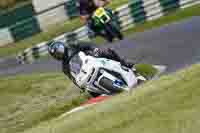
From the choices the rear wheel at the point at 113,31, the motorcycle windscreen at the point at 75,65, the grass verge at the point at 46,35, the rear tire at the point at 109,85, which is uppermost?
the motorcycle windscreen at the point at 75,65

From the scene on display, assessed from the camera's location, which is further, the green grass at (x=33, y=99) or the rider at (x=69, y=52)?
the green grass at (x=33, y=99)

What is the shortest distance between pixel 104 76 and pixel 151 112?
3256mm

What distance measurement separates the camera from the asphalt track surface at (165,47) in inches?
476

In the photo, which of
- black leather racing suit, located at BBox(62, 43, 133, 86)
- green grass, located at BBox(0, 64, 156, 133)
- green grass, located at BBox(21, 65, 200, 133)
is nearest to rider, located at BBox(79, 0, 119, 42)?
green grass, located at BBox(0, 64, 156, 133)

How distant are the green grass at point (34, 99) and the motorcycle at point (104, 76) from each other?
1317 mm

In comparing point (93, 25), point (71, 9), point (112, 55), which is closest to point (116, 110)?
point (112, 55)

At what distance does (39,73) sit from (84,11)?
3.28 meters

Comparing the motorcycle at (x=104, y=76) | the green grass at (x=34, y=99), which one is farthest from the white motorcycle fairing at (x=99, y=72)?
the green grass at (x=34, y=99)

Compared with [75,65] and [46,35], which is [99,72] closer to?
Result: [75,65]

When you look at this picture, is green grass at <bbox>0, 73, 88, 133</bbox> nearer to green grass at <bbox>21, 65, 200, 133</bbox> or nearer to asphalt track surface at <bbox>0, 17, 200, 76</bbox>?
asphalt track surface at <bbox>0, 17, 200, 76</bbox>

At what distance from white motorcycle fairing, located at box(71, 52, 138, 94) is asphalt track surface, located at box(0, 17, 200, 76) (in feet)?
4.10

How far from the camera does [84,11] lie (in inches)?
766

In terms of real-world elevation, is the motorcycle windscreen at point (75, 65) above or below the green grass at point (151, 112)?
below

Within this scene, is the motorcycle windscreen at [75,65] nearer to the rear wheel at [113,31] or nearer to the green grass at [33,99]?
the green grass at [33,99]
